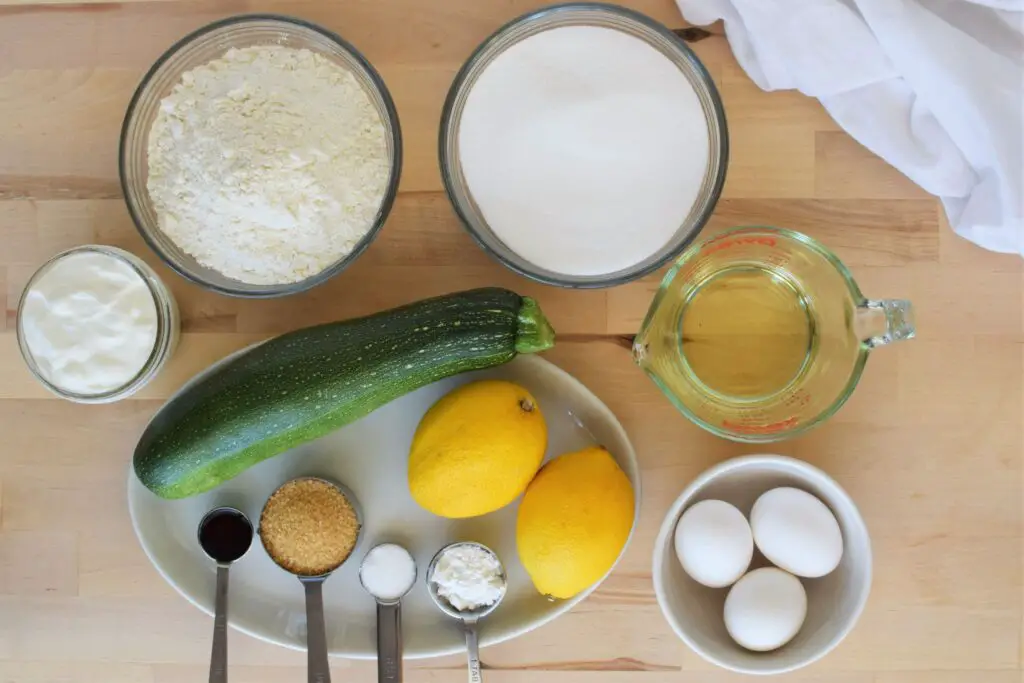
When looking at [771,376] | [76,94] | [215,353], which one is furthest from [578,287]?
[76,94]

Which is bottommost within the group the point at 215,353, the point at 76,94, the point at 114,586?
the point at 114,586

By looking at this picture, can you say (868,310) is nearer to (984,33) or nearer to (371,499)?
(984,33)

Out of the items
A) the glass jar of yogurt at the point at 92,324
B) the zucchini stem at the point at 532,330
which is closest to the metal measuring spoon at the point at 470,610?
the zucchini stem at the point at 532,330

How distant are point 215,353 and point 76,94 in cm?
32

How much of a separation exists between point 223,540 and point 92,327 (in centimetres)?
25

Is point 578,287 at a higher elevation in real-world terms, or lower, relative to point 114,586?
higher

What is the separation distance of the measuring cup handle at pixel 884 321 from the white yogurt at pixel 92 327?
67 centimetres

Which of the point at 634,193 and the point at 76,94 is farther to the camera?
the point at 76,94

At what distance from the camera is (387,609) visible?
823 millimetres

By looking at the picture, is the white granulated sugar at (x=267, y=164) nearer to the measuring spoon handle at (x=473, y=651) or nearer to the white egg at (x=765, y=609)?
the measuring spoon handle at (x=473, y=651)

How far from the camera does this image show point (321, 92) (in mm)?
775

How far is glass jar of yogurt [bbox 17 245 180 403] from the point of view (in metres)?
0.78

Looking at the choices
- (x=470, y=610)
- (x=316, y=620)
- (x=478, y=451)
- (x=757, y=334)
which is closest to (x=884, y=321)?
(x=757, y=334)

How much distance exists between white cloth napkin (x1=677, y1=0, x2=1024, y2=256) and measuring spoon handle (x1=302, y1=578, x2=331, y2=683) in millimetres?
693
